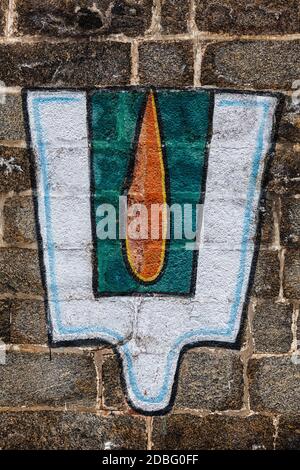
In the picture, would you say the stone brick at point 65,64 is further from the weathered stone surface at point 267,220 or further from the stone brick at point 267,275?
the stone brick at point 267,275

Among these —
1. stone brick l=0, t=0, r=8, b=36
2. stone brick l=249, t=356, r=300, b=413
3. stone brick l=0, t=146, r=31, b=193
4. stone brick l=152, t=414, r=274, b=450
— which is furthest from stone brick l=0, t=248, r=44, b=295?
stone brick l=249, t=356, r=300, b=413

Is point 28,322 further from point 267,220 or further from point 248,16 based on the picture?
point 248,16

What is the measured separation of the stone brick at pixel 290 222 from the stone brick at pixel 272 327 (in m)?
0.33

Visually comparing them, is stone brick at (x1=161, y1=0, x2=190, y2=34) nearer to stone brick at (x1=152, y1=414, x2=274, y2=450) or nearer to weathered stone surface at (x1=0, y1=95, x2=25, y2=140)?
weathered stone surface at (x1=0, y1=95, x2=25, y2=140)

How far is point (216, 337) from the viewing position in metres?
3.31

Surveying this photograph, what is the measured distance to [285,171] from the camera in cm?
315

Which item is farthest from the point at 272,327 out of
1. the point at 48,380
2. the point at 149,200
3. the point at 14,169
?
the point at 14,169

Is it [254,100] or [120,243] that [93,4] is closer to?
[254,100]

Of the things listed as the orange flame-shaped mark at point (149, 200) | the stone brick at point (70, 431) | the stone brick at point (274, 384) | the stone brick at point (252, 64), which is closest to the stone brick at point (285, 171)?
the stone brick at point (252, 64)

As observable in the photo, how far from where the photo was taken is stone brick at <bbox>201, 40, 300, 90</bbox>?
3.05 meters

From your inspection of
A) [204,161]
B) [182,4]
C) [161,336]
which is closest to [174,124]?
[204,161]

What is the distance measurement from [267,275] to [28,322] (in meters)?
1.24

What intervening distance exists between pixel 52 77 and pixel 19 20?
30 cm

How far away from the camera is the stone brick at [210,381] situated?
3.33 metres
